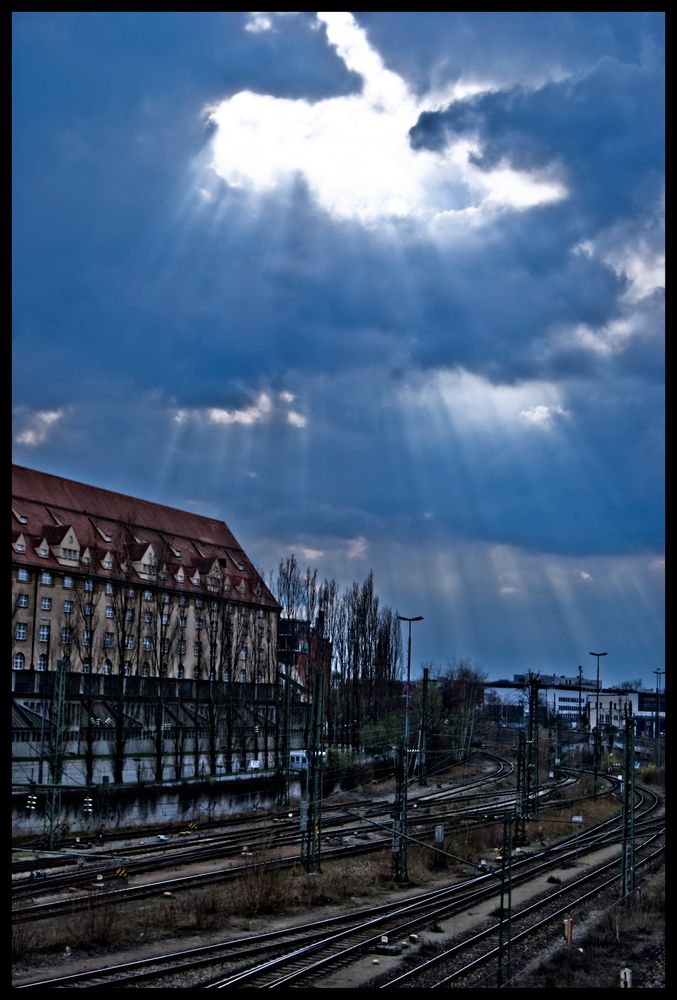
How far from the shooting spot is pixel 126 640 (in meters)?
58.3

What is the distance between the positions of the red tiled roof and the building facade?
14 centimetres

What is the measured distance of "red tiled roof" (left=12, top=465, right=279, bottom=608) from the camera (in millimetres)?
65688

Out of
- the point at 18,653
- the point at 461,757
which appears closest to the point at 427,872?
the point at 18,653

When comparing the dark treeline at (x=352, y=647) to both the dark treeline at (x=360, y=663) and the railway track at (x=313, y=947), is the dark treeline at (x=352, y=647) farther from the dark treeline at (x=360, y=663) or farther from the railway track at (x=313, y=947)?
the railway track at (x=313, y=947)

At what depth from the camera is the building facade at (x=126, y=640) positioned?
5188 centimetres

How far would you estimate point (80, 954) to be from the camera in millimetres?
19062

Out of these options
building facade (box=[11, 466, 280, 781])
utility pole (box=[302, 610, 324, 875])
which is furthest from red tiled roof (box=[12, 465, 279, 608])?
utility pole (box=[302, 610, 324, 875])

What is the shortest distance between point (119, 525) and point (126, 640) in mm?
9141

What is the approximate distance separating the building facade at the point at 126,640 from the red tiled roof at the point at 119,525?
0.45 ft

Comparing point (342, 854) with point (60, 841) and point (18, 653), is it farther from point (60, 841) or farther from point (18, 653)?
point (18, 653)

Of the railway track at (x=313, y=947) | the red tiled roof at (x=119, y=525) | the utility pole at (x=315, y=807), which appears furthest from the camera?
the red tiled roof at (x=119, y=525)

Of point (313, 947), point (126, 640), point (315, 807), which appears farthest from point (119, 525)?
point (313, 947)

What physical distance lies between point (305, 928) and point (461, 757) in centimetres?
5229

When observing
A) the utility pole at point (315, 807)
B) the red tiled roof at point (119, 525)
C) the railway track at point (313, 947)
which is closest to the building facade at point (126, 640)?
the red tiled roof at point (119, 525)
